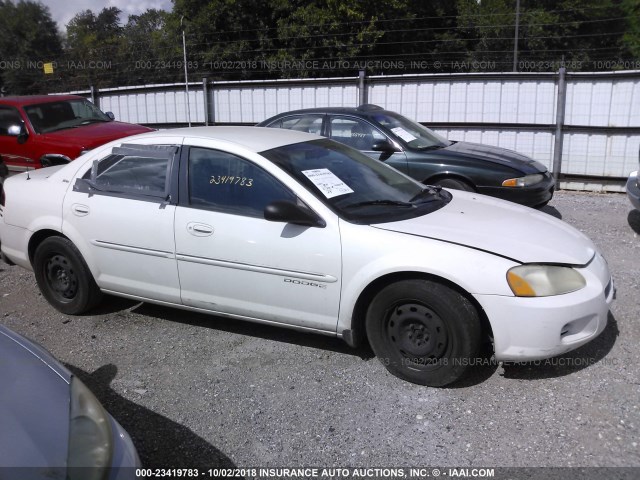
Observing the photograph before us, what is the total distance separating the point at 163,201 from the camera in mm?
4367

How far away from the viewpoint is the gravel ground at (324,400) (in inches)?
124

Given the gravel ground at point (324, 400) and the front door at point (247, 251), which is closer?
the gravel ground at point (324, 400)

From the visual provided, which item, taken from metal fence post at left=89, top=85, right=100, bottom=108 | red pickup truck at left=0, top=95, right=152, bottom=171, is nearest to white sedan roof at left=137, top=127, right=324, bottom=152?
red pickup truck at left=0, top=95, right=152, bottom=171

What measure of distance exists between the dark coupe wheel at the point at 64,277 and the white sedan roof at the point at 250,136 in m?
1.12

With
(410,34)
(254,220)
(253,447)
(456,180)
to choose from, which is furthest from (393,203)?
(410,34)

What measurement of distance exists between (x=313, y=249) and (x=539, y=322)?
141cm

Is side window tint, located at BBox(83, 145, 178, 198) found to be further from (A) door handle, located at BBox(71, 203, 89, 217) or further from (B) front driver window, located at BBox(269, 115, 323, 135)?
(B) front driver window, located at BBox(269, 115, 323, 135)

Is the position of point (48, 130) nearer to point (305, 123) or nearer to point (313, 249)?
point (305, 123)

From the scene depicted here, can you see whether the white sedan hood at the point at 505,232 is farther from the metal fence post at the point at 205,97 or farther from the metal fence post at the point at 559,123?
the metal fence post at the point at 205,97

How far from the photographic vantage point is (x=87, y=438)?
7.14 feet

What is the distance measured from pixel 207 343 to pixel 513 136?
803 centimetres

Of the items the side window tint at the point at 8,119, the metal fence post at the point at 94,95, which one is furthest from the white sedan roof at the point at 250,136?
the metal fence post at the point at 94,95

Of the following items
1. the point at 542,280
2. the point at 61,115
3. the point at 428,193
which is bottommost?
the point at 542,280

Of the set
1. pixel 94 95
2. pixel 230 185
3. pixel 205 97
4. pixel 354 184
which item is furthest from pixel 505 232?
pixel 94 95
